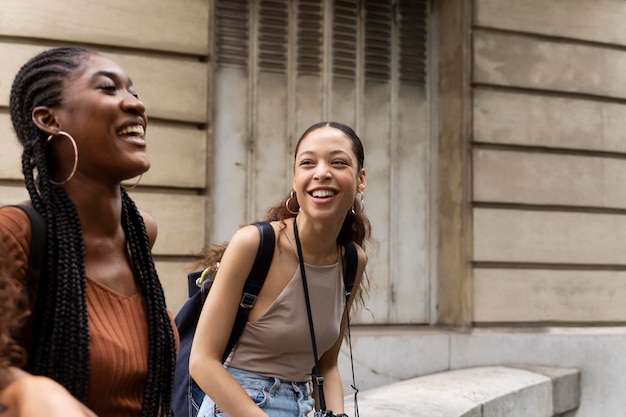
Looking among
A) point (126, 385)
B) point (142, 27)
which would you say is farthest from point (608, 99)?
point (126, 385)

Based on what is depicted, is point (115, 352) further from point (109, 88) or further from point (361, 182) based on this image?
point (361, 182)

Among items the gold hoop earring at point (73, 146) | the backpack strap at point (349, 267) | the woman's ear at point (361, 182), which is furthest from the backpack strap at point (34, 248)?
the woman's ear at point (361, 182)

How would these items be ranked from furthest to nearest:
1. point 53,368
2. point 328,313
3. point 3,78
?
point 3,78 → point 328,313 → point 53,368

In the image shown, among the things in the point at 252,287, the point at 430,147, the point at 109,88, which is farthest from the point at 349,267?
the point at 430,147

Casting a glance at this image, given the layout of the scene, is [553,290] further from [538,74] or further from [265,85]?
[265,85]

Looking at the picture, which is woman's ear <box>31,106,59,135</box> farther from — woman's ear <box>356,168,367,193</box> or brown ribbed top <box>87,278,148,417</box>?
woman's ear <box>356,168,367,193</box>

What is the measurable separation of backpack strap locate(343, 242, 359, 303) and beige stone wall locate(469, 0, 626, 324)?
16.4 feet

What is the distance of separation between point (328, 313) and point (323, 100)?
5060 millimetres

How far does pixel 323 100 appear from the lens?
8375mm

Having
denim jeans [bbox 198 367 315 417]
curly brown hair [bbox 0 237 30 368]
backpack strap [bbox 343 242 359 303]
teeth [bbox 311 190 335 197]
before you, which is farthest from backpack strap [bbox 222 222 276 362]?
curly brown hair [bbox 0 237 30 368]

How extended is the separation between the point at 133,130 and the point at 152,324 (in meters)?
0.48

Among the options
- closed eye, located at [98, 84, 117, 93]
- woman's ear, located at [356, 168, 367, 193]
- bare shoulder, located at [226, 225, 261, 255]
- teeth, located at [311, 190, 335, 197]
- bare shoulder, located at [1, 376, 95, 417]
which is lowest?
→ bare shoulder, located at [1, 376, 95, 417]

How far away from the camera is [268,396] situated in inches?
133

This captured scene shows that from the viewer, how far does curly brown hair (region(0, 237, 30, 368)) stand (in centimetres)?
151
